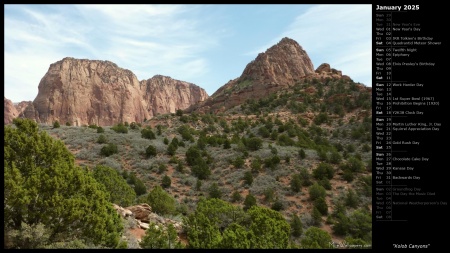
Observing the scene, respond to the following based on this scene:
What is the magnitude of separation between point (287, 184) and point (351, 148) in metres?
12.8

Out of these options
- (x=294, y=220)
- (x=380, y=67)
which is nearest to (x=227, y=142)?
(x=294, y=220)

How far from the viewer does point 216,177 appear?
103ft

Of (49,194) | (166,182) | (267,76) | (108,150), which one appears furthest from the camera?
(267,76)

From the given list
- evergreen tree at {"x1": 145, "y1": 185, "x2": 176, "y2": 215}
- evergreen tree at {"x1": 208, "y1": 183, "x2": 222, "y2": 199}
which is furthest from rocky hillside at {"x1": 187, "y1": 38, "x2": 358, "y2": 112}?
evergreen tree at {"x1": 145, "y1": 185, "x2": 176, "y2": 215}

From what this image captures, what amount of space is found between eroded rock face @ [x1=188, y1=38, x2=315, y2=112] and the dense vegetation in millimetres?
12467

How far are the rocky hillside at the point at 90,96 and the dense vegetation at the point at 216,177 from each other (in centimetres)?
5444

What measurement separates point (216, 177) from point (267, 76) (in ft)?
187

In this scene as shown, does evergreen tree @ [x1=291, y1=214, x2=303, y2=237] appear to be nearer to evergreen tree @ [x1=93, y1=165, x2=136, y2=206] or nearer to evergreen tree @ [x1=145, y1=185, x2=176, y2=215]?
evergreen tree @ [x1=145, y1=185, x2=176, y2=215]

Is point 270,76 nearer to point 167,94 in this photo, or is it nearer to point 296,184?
point 296,184

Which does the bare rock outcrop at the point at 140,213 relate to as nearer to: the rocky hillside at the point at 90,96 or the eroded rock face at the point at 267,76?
the eroded rock face at the point at 267,76

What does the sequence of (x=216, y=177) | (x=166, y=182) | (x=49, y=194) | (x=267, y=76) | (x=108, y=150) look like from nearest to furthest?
(x=49, y=194) < (x=166, y=182) < (x=216, y=177) < (x=108, y=150) < (x=267, y=76)

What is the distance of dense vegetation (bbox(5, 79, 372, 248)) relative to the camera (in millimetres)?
10641

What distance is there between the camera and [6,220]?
10219 millimetres

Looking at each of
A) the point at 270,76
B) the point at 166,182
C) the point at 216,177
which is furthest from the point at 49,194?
the point at 270,76
